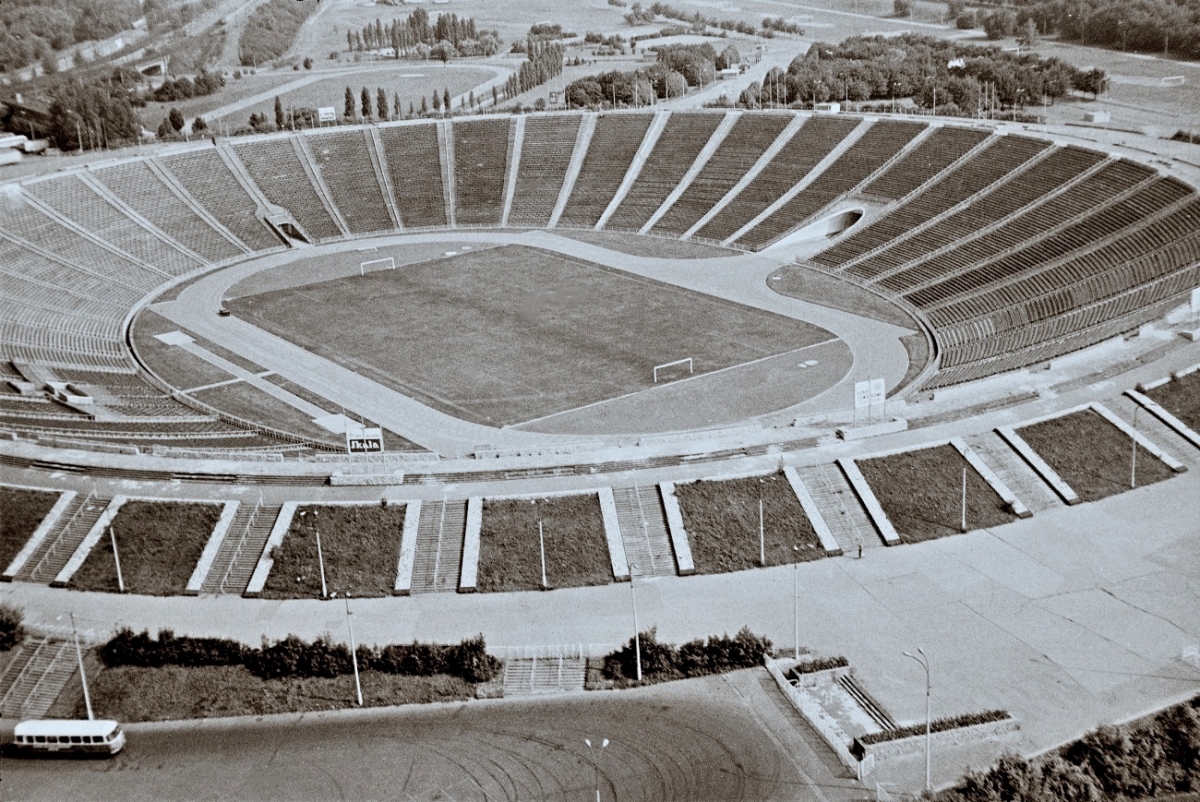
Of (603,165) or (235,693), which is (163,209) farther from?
(235,693)

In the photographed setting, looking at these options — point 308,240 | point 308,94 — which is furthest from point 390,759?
point 308,94

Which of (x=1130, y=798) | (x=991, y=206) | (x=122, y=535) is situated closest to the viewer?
(x=1130, y=798)

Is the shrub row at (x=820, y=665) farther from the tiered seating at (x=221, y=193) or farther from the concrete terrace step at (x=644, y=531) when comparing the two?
the tiered seating at (x=221, y=193)

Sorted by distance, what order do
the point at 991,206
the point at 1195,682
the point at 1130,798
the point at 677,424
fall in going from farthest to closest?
1. the point at 991,206
2. the point at 677,424
3. the point at 1195,682
4. the point at 1130,798

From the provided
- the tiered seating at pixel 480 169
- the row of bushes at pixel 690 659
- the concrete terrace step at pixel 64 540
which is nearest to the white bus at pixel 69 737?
the concrete terrace step at pixel 64 540

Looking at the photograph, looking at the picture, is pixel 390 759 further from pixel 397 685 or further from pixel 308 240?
pixel 308 240

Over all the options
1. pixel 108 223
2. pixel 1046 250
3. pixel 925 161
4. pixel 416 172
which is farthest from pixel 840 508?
pixel 416 172
